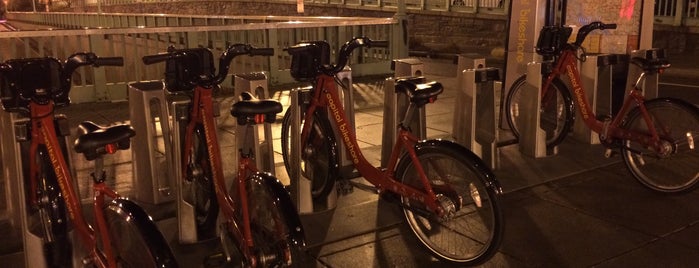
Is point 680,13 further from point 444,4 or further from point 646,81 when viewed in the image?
point 646,81

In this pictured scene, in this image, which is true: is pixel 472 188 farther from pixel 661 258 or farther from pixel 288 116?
pixel 288 116

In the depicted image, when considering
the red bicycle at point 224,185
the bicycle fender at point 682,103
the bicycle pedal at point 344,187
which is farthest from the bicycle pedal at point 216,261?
the bicycle fender at point 682,103

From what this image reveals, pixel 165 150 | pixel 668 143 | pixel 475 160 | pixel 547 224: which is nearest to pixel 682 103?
pixel 668 143

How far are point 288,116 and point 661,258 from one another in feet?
9.60

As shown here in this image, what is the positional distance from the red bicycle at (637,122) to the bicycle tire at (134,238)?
3.95 metres

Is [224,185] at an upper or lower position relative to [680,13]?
lower

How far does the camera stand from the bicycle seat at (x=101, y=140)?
2998mm

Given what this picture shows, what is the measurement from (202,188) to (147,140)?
71 cm

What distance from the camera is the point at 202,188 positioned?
4469mm

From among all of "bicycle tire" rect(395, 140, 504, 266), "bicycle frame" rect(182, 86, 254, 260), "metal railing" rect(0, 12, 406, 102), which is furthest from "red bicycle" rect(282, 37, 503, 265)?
"metal railing" rect(0, 12, 406, 102)

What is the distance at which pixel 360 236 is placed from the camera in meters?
4.64

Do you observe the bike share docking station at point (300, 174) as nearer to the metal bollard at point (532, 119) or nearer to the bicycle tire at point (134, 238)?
the bicycle tire at point (134, 238)

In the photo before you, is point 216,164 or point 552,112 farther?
point 552,112

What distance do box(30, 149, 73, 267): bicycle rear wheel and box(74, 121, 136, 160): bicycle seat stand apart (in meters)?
0.67
